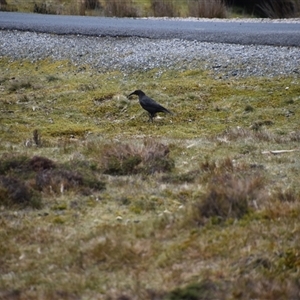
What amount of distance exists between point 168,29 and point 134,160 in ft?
36.1

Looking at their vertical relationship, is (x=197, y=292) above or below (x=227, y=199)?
below

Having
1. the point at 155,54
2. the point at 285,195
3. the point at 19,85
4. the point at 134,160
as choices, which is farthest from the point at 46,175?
the point at 155,54

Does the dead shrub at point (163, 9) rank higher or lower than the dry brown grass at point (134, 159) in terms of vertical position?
higher

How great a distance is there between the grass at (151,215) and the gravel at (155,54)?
10.9 feet

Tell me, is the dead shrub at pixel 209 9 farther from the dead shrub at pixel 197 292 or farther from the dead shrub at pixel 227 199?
the dead shrub at pixel 197 292

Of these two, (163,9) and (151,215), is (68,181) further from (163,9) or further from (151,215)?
(163,9)

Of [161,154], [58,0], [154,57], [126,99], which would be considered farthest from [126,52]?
[58,0]

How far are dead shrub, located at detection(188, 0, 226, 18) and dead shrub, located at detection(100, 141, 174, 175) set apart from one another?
15.9m

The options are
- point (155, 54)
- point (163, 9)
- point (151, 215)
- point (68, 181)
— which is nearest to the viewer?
point (151, 215)

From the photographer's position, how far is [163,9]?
24.2 metres

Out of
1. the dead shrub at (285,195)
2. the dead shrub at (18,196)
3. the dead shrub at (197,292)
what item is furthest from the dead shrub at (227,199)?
the dead shrub at (18,196)

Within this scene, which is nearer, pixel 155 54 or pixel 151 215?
pixel 151 215

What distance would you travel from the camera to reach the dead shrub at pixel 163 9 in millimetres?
23938

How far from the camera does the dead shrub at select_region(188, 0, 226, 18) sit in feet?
74.0
